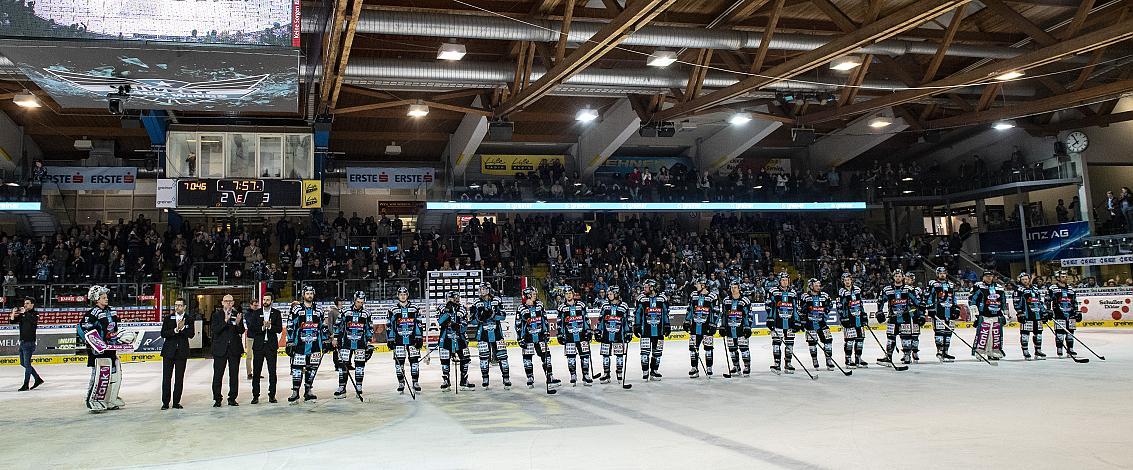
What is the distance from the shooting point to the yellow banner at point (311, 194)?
2556cm

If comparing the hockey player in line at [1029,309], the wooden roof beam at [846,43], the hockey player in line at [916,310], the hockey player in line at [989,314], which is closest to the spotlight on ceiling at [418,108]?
the wooden roof beam at [846,43]

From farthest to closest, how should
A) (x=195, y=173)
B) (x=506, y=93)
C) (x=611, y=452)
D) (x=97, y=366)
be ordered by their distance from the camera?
1. (x=195, y=173)
2. (x=506, y=93)
3. (x=97, y=366)
4. (x=611, y=452)

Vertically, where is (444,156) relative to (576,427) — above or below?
above

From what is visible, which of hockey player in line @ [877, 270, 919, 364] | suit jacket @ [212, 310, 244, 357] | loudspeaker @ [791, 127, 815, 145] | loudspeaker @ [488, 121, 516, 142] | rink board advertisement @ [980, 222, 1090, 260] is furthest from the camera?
rink board advertisement @ [980, 222, 1090, 260]

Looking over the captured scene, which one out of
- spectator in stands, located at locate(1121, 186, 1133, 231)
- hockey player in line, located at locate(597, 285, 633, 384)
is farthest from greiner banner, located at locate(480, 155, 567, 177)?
spectator in stands, located at locate(1121, 186, 1133, 231)

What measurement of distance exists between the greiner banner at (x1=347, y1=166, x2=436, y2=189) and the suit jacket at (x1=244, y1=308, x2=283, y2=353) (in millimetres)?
20930

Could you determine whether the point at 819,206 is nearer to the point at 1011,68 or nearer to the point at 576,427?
the point at 1011,68

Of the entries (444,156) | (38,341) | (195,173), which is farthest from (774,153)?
(38,341)

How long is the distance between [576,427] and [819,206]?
1118 inches

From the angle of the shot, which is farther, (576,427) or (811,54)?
(811,54)

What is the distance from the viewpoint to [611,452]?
711 cm

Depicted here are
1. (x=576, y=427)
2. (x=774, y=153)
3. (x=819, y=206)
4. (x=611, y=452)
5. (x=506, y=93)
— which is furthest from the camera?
(x=774, y=153)

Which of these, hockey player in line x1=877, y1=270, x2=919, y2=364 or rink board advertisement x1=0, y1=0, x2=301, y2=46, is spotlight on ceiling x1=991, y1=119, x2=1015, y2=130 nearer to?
hockey player in line x1=877, y1=270, x2=919, y2=364

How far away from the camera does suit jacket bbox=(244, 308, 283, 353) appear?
11453mm
